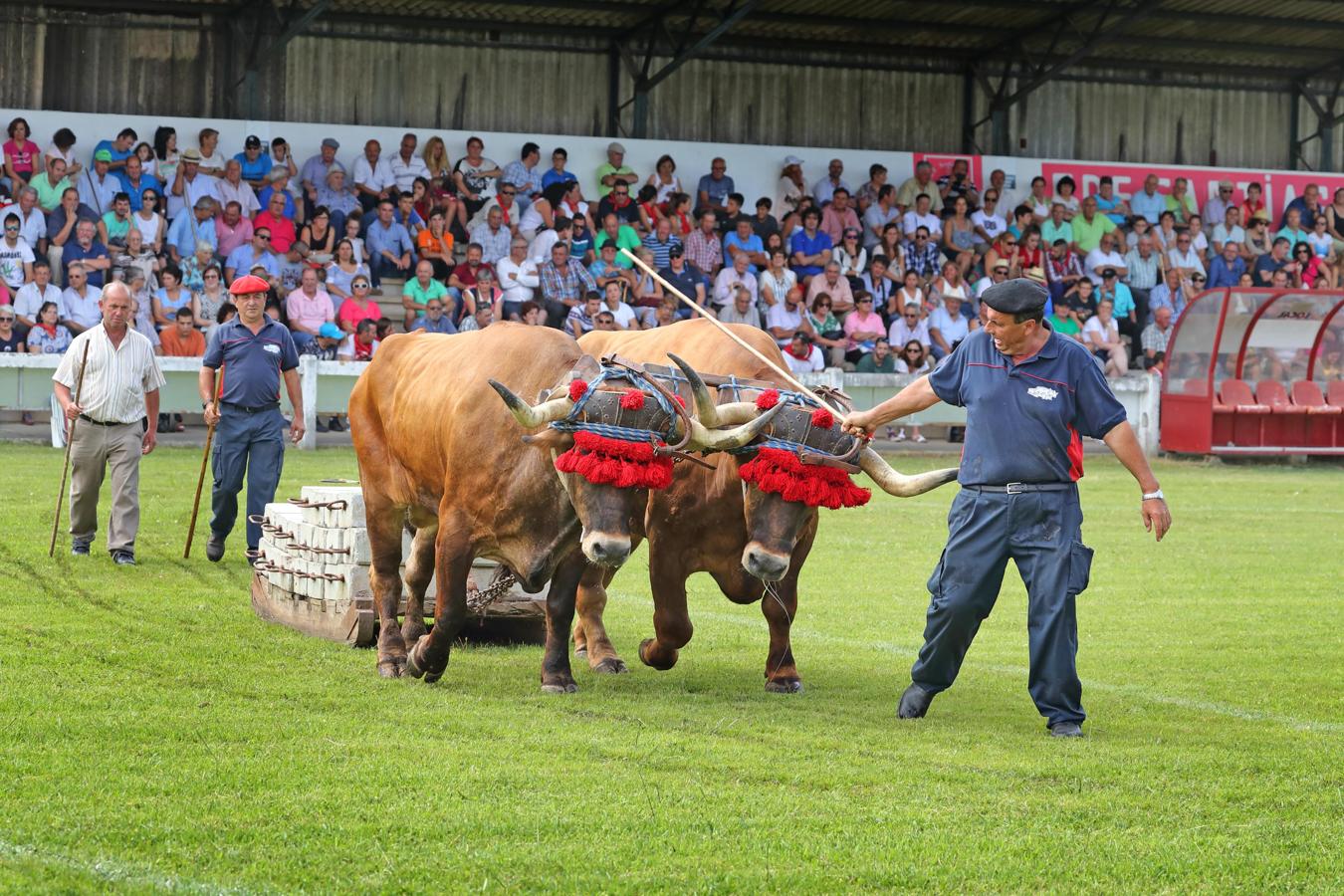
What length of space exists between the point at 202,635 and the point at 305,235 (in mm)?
14318

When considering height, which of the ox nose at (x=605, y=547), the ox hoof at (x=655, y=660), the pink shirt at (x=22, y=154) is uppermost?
the pink shirt at (x=22, y=154)

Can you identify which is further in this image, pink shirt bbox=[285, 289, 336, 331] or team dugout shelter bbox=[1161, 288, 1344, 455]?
team dugout shelter bbox=[1161, 288, 1344, 455]

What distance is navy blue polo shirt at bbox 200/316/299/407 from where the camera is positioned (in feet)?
42.1

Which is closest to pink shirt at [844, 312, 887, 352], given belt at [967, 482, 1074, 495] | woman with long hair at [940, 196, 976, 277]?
woman with long hair at [940, 196, 976, 277]

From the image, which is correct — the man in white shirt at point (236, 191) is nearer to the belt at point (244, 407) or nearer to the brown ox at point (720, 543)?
the belt at point (244, 407)

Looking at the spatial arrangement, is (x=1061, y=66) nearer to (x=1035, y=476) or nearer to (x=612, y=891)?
(x=1035, y=476)

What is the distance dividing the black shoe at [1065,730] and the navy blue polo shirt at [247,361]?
7.29 meters

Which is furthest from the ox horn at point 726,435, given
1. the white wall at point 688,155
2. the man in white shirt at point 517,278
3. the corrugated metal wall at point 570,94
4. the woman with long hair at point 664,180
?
the corrugated metal wall at point 570,94

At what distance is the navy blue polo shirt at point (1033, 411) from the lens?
7609 millimetres

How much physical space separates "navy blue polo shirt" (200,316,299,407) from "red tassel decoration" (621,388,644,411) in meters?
5.60

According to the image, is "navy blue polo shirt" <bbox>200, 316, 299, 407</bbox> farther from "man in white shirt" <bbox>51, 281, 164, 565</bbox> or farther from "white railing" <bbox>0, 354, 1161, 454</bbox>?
"white railing" <bbox>0, 354, 1161, 454</bbox>

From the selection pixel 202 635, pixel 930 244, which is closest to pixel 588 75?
pixel 930 244

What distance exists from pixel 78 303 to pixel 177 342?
1.32 meters

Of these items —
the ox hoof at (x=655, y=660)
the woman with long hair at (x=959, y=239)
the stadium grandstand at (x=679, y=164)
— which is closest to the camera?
the ox hoof at (x=655, y=660)
